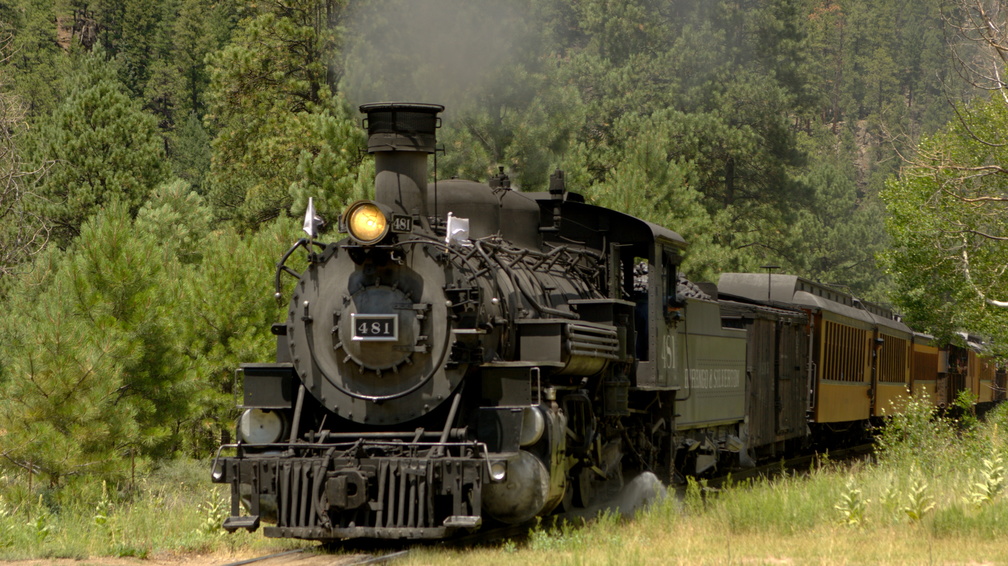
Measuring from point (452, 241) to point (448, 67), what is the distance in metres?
5.32

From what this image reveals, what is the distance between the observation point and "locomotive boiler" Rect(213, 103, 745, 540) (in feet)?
27.9

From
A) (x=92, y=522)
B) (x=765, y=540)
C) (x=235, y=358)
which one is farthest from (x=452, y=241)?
(x=235, y=358)

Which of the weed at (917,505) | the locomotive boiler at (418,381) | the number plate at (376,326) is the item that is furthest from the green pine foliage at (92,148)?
the weed at (917,505)

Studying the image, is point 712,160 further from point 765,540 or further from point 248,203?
point 765,540

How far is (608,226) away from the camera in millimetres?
11234

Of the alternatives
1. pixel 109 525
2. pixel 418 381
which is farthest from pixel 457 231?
pixel 109 525

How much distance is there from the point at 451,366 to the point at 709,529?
266cm

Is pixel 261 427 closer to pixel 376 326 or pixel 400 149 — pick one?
pixel 376 326

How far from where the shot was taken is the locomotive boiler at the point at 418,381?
8492mm

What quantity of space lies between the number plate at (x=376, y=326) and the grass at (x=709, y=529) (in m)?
1.68

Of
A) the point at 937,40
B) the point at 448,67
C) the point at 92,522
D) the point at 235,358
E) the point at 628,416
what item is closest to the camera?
the point at 92,522

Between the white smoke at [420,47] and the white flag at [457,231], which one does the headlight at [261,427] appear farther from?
the white smoke at [420,47]

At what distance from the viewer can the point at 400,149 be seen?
369 inches

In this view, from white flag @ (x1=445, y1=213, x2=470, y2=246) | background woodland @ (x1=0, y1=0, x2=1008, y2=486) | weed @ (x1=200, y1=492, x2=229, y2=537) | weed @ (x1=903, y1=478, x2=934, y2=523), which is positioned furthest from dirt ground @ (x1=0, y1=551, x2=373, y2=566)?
weed @ (x1=903, y1=478, x2=934, y2=523)
